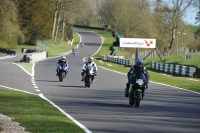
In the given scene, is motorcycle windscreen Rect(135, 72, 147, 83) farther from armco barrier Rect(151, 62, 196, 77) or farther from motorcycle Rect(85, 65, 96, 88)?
armco barrier Rect(151, 62, 196, 77)

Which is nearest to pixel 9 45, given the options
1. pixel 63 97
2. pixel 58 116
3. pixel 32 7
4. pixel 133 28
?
pixel 32 7

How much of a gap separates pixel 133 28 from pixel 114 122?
3193 inches

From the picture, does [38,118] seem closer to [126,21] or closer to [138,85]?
[138,85]

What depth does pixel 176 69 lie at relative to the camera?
1981 inches

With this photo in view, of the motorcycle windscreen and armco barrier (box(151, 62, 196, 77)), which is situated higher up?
the motorcycle windscreen

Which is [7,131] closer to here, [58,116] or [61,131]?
[61,131]

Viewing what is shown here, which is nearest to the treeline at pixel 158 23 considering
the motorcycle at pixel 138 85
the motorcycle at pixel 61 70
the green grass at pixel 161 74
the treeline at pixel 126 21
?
the treeline at pixel 126 21

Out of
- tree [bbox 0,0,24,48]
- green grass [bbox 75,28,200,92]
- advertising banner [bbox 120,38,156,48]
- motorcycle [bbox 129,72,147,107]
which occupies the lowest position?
green grass [bbox 75,28,200,92]

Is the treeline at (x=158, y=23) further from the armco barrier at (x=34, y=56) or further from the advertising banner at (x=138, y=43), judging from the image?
the armco barrier at (x=34, y=56)

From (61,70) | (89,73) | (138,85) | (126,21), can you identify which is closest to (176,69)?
(61,70)

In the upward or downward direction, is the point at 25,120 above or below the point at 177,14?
below

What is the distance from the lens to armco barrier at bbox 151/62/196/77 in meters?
46.4

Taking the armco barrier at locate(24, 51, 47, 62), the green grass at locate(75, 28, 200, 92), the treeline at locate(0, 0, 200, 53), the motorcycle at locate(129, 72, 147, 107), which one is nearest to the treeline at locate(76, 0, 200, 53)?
the treeline at locate(0, 0, 200, 53)

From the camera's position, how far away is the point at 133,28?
92.9m
